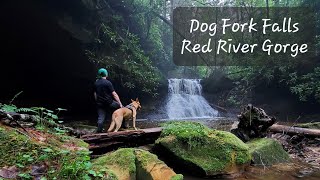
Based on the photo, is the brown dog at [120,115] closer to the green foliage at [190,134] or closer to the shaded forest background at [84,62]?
the green foliage at [190,134]

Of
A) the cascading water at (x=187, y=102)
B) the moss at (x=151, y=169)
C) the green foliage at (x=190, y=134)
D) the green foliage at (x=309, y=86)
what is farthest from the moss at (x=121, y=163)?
the cascading water at (x=187, y=102)

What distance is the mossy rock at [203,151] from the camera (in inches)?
223

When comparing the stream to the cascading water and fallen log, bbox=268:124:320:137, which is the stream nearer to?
the cascading water

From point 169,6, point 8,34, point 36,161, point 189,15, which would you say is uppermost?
point 169,6

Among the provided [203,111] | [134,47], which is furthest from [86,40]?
[203,111]

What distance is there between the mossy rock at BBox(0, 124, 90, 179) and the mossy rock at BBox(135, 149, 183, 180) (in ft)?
3.94

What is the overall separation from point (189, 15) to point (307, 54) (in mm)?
19816

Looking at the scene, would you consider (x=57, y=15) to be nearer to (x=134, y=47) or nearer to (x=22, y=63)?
(x=22, y=63)

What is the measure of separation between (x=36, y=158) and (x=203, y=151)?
3712 millimetres

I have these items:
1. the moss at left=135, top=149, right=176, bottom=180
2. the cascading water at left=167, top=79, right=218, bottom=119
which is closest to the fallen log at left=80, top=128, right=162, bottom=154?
the moss at left=135, top=149, right=176, bottom=180

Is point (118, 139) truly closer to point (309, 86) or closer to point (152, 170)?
point (152, 170)

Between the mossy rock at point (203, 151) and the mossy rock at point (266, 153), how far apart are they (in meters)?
0.56

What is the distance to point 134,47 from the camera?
1964cm

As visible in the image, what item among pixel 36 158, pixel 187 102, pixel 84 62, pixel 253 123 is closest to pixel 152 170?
pixel 36 158
